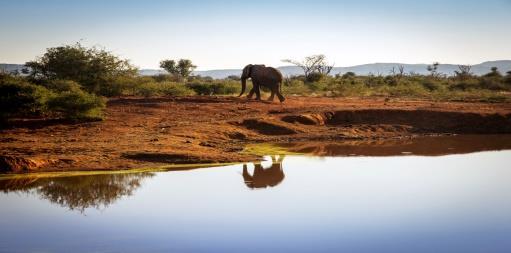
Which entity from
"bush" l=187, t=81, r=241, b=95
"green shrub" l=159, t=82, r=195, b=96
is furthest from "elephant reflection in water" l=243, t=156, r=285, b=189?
"bush" l=187, t=81, r=241, b=95

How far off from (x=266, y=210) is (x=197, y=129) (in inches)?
290

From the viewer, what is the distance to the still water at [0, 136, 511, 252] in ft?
20.4

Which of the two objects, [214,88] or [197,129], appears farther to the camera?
[214,88]

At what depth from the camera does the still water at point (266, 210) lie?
6.22 metres

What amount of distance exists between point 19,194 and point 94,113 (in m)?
7.08

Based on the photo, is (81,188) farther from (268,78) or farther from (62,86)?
(268,78)

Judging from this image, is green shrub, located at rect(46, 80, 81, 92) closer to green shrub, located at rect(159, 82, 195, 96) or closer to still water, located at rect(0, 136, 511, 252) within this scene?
green shrub, located at rect(159, 82, 195, 96)

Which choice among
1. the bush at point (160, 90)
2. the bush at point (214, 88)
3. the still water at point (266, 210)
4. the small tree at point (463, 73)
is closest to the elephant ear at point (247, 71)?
the bush at point (160, 90)

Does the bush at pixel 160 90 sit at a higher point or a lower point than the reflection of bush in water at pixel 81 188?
higher

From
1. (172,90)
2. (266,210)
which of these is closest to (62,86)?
(172,90)

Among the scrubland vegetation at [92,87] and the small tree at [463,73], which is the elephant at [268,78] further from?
the small tree at [463,73]

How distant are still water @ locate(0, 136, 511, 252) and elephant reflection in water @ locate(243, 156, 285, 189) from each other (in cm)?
2

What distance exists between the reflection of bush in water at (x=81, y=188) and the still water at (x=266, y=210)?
0.6 inches

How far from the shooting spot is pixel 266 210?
7625 millimetres
